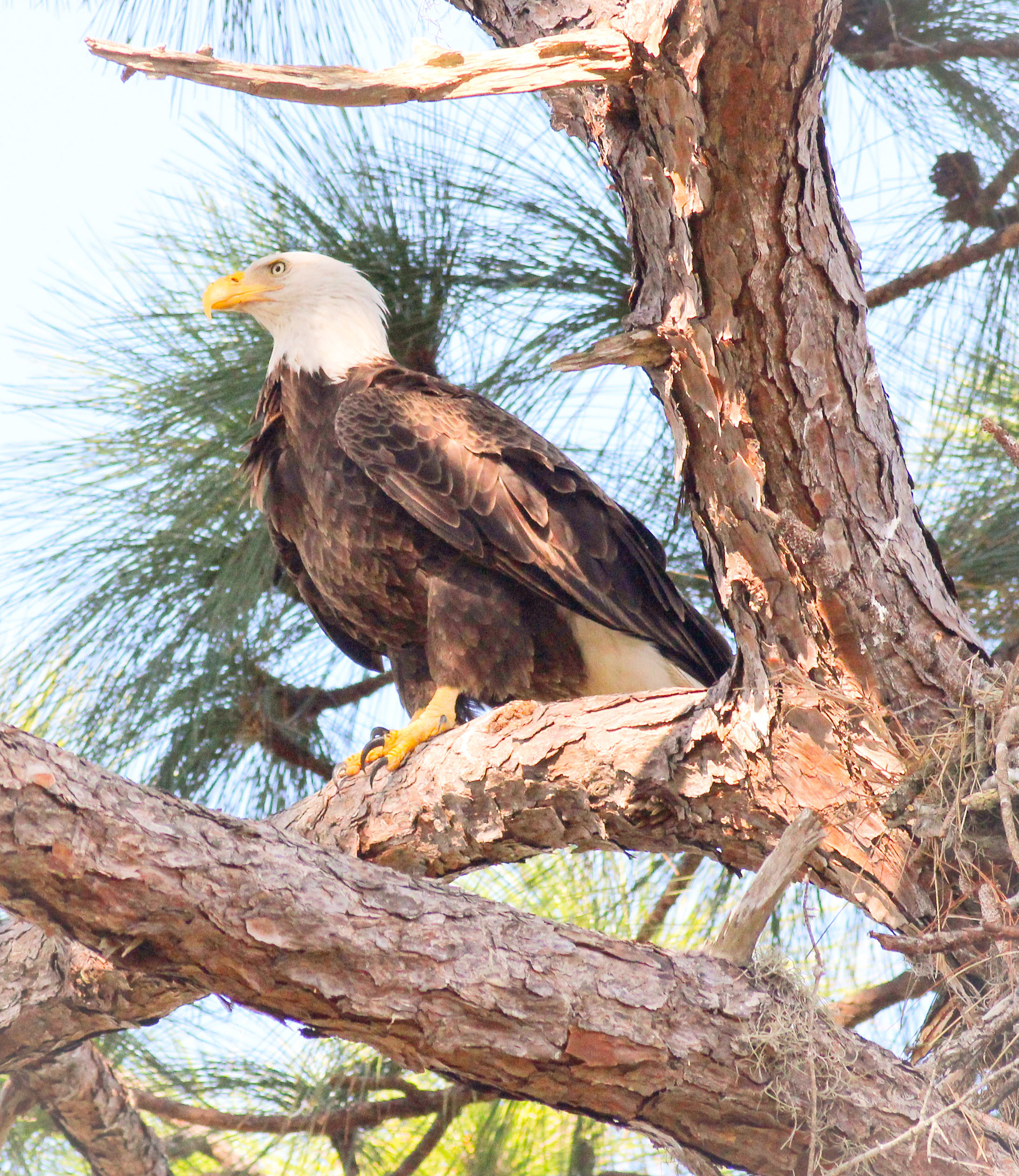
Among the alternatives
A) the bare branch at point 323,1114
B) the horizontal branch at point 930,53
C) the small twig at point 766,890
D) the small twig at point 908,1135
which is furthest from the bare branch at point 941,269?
the bare branch at point 323,1114

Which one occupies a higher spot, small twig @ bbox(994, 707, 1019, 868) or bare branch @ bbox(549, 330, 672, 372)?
bare branch @ bbox(549, 330, 672, 372)

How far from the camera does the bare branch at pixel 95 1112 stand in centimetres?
247

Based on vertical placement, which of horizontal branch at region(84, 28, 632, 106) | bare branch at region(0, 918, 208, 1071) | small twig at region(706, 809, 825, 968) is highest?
horizontal branch at region(84, 28, 632, 106)

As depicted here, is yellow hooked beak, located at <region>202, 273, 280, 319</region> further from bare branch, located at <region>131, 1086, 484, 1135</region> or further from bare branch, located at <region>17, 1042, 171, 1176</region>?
bare branch, located at <region>131, 1086, 484, 1135</region>

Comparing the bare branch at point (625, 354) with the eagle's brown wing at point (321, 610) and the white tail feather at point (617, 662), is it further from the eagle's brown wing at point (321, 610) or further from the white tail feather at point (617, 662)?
the eagle's brown wing at point (321, 610)

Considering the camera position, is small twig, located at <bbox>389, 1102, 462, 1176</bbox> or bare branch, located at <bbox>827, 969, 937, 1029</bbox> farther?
small twig, located at <bbox>389, 1102, 462, 1176</bbox>

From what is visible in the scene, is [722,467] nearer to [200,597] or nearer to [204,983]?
[204,983]

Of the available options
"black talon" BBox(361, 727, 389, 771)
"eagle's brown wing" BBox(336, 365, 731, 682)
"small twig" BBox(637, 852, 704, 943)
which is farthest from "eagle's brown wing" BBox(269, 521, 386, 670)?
"small twig" BBox(637, 852, 704, 943)

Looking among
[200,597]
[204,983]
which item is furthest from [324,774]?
[204,983]

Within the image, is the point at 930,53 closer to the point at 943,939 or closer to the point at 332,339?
the point at 332,339

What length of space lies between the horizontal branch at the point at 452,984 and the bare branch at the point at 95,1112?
3.23 ft

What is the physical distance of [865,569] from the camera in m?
1.93

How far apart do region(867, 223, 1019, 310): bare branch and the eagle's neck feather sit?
1181 mm

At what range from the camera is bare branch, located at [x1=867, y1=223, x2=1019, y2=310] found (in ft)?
9.38
